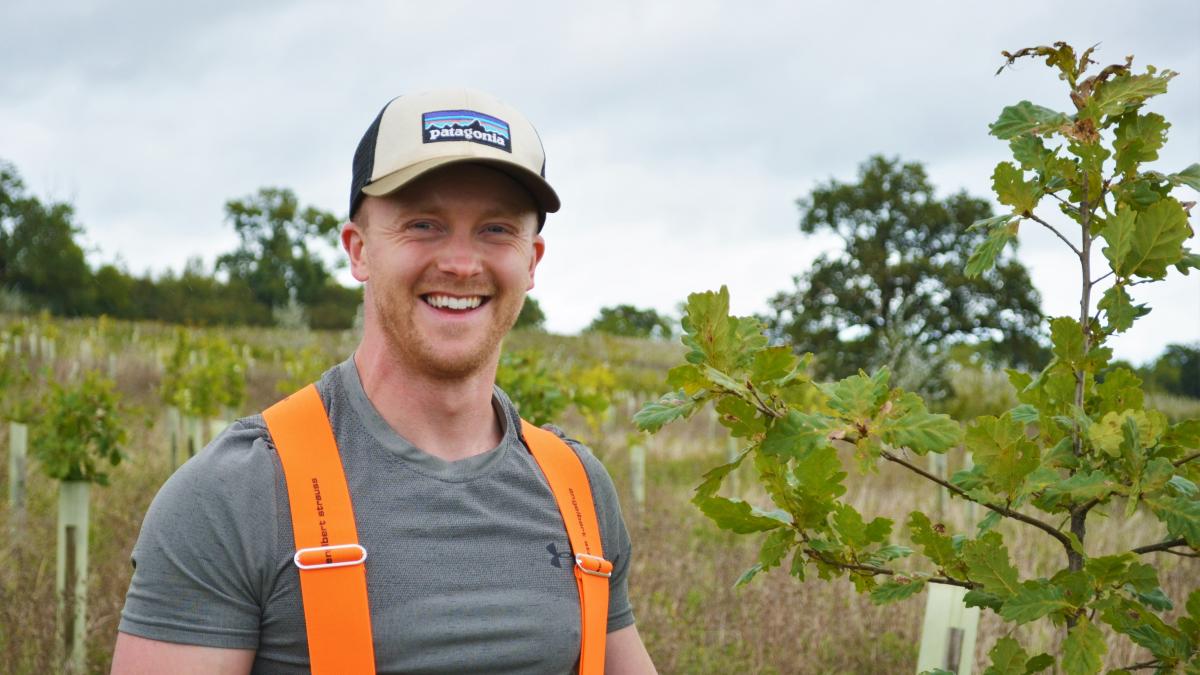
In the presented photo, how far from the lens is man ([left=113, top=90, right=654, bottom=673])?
164cm

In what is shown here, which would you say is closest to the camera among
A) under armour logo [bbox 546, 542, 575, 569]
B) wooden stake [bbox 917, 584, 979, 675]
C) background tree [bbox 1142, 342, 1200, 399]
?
under armour logo [bbox 546, 542, 575, 569]

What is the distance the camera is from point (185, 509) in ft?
5.43

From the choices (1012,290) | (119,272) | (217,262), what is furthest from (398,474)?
(217,262)

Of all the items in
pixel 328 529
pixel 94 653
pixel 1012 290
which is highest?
pixel 1012 290

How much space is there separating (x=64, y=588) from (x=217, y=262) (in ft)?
158

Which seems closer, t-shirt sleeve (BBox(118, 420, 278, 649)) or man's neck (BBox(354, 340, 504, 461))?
t-shirt sleeve (BBox(118, 420, 278, 649))

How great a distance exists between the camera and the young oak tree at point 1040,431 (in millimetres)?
1377

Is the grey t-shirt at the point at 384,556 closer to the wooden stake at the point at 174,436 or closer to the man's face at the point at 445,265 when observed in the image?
the man's face at the point at 445,265

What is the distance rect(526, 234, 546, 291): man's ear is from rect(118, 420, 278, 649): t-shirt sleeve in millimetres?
705

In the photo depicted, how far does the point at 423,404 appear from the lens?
1.97 metres

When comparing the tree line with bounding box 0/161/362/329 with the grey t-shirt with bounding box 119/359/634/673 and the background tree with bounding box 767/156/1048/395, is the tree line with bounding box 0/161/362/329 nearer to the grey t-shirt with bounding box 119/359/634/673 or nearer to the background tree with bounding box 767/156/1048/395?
the background tree with bounding box 767/156/1048/395

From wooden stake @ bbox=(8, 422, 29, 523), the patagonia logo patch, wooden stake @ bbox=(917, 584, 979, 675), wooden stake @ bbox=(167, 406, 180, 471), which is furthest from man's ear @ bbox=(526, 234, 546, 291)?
wooden stake @ bbox=(167, 406, 180, 471)

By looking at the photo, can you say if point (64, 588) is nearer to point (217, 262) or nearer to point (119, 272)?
point (119, 272)

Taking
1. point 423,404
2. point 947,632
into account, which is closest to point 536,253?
point 423,404
